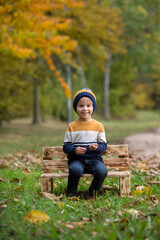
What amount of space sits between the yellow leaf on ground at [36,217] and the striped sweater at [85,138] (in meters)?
1.05

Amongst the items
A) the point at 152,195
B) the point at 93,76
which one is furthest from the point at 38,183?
the point at 93,76

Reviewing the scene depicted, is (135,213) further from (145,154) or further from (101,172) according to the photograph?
(145,154)

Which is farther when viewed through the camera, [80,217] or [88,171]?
[88,171]

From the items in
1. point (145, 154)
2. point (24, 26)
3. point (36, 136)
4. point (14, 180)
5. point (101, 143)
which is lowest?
point (14, 180)

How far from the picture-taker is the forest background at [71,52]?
10.2 m

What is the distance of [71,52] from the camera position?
2014cm

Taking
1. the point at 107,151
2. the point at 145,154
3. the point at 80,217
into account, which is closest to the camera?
the point at 80,217

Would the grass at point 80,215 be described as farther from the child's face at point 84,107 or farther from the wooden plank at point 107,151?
the child's face at point 84,107

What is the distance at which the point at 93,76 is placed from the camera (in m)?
30.8

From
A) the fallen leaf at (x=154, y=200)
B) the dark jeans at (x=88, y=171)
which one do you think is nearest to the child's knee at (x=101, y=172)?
the dark jeans at (x=88, y=171)

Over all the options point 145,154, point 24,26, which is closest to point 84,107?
point 145,154

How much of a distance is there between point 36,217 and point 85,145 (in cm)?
122

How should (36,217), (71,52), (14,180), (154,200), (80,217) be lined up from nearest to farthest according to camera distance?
(36,217) → (80,217) → (154,200) → (14,180) → (71,52)

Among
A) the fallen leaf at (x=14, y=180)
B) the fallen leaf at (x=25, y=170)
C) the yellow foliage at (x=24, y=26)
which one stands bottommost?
the fallen leaf at (x=14, y=180)
